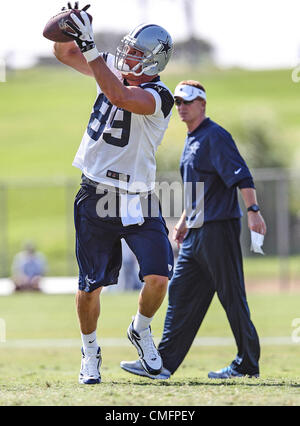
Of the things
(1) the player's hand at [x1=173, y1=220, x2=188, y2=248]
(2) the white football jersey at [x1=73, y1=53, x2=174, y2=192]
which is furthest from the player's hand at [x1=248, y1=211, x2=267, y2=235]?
(2) the white football jersey at [x1=73, y1=53, x2=174, y2=192]

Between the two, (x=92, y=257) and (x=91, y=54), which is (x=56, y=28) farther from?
(x=92, y=257)

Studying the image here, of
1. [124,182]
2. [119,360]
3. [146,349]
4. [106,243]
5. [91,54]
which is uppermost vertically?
[91,54]

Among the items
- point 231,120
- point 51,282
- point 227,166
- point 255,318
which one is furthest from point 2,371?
point 231,120

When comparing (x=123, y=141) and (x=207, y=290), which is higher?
(x=123, y=141)

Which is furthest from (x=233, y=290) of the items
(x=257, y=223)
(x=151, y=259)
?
(x=151, y=259)

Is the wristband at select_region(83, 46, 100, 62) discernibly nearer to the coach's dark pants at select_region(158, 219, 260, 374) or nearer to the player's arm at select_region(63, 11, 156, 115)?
the player's arm at select_region(63, 11, 156, 115)

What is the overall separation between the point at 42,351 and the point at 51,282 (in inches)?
477

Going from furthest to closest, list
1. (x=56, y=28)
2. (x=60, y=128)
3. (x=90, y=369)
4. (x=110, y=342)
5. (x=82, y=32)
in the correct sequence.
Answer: (x=60, y=128) → (x=110, y=342) → (x=90, y=369) → (x=56, y=28) → (x=82, y=32)

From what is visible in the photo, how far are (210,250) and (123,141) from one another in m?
1.43

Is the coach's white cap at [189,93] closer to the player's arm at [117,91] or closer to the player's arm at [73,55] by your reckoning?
the player's arm at [73,55]

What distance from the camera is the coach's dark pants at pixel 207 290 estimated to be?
6957 mm

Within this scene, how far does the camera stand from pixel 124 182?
19.8 ft

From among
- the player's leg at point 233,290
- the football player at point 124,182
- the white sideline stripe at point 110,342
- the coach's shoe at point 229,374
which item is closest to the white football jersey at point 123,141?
the football player at point 124,182

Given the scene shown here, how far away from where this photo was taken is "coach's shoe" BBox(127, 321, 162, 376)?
6414mm
